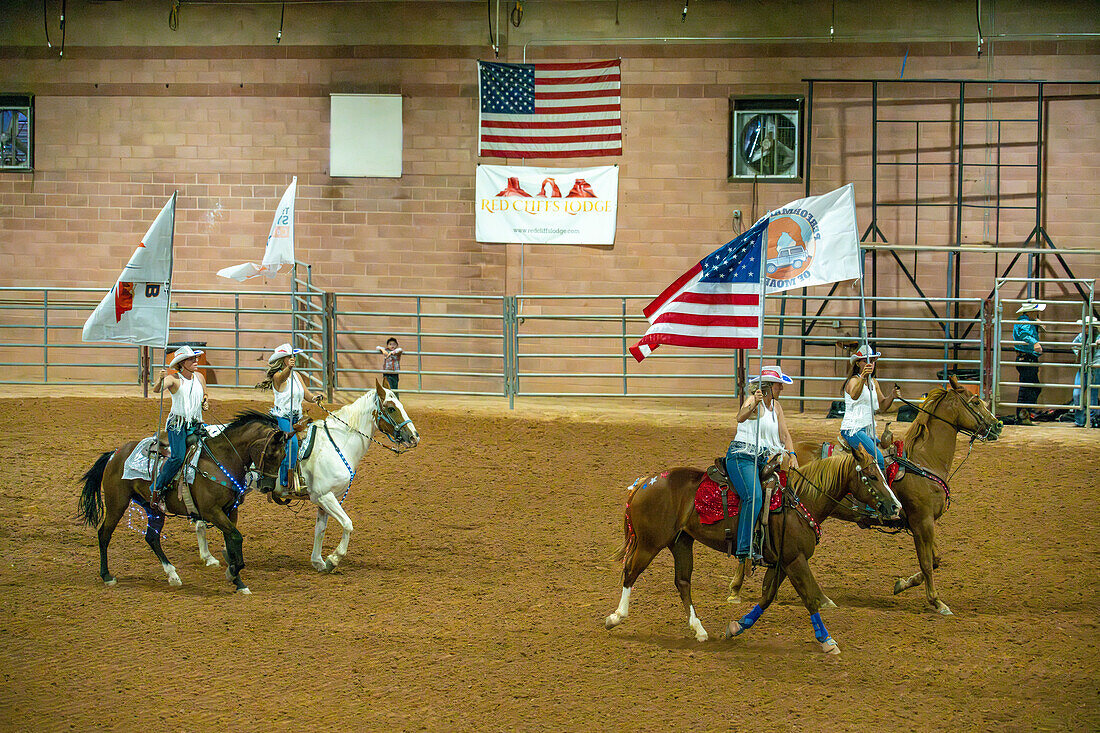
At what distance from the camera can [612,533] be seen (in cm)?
1045

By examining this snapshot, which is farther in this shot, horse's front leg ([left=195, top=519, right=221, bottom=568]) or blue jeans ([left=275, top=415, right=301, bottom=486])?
horse's front leg ([left=195, top=519, right=221, bottom=568])

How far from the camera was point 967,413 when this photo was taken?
8.58 m

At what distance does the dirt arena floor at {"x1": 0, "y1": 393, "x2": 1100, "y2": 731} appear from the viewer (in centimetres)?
602

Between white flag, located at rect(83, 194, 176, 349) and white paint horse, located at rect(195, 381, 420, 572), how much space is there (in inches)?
70.8

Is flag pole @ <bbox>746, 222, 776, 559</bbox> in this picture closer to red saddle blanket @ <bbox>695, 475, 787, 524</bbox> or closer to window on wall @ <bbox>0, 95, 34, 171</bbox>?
red saddle blanket @ <bbox>695, 475, 787, 524</bbox>

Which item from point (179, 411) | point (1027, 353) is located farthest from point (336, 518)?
point (1027, 353)

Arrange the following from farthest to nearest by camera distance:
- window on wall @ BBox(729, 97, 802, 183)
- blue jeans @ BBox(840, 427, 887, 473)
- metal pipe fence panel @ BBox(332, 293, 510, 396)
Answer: metal pipe fence panel @ BBox(332, 293, 510, 396) < window on wall @ BBox(729, 97, 802, 183) < blue jeans @ BBox(840, 427, 887, 473)

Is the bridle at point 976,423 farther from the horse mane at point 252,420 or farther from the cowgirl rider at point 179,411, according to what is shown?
the cowgirl rider at point 179,411

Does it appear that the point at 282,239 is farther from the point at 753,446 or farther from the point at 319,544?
the point at 753,446

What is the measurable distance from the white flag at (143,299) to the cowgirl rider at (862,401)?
21.6ft

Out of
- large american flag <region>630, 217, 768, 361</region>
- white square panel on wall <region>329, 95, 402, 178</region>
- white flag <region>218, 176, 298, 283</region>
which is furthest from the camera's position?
white square panel on wall <region>329, 95, 402, 178</region>

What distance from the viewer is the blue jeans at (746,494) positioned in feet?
22.7

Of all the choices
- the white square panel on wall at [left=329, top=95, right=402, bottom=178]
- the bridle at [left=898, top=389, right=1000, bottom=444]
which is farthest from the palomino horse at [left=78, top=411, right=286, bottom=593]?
the white square panel on wall at [left=329, top=95, right=402, bottom=178]

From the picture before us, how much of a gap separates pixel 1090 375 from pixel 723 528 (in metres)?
10.4
